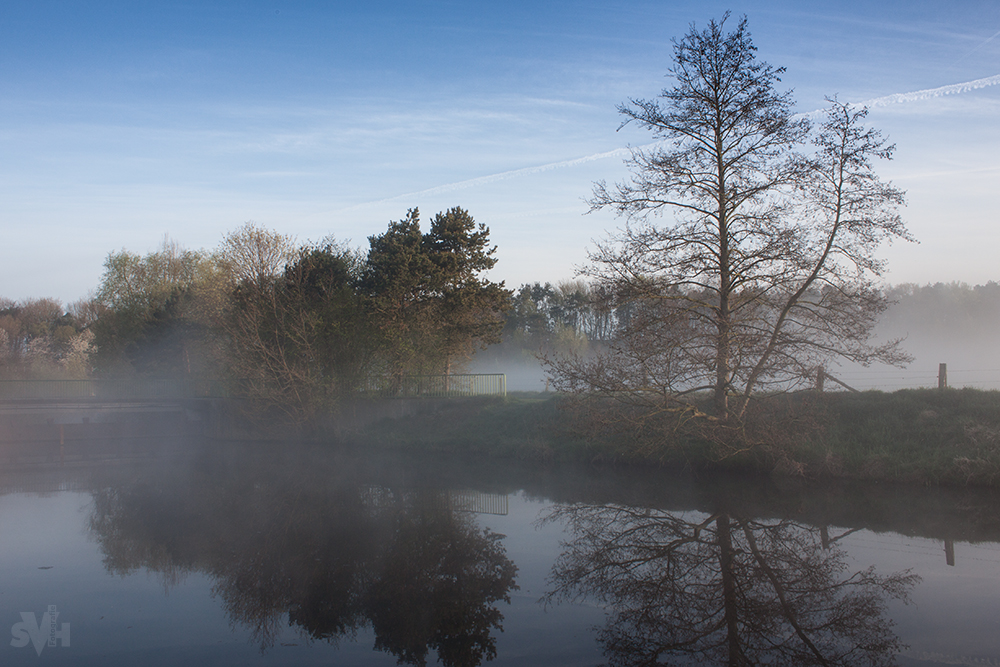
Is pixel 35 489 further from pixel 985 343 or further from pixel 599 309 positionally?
pixel 985 343

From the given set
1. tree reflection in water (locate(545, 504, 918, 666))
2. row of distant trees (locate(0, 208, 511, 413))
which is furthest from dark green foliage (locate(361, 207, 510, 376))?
tree reflection in water (locate(545, 504, 918, 666))

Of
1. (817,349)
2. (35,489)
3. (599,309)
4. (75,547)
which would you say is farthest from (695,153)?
(35,489)

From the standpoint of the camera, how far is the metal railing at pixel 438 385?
92.9 feet

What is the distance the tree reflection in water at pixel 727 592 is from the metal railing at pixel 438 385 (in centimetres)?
1717

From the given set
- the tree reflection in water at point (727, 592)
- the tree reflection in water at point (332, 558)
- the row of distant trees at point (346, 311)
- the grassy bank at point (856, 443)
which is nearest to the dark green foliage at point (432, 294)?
the row of distant trees at point (346, 311)

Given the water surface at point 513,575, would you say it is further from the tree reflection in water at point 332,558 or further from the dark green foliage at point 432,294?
the dark green foliage at point 432,294

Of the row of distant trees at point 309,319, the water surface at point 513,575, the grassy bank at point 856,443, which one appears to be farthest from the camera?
the row of distant trees at point 309,319

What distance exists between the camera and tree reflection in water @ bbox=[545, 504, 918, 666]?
6.15 metres

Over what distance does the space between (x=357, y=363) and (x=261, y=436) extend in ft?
20.4

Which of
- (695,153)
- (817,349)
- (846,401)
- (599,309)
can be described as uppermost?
(695,153)

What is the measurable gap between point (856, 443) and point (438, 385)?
704 inches

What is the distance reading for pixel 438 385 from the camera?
28891 millimetres

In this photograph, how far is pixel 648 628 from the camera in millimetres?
6754

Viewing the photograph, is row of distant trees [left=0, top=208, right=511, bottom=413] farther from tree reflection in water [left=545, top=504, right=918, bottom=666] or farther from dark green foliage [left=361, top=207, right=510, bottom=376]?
tree reflection in water [left=545, top=504, right=918, bottom=666]
